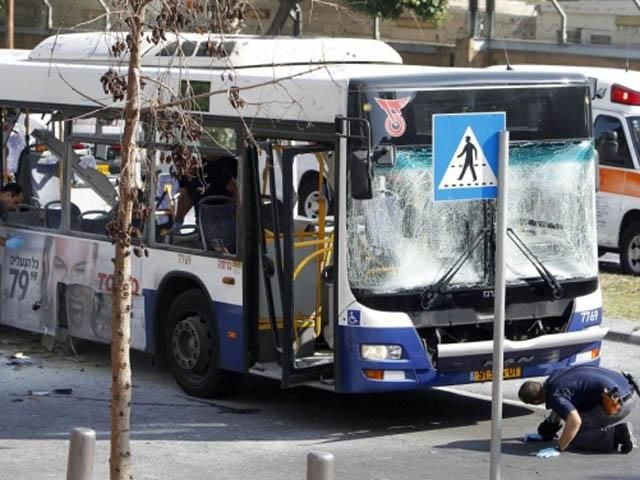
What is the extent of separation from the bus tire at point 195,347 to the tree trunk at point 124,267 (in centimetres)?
421

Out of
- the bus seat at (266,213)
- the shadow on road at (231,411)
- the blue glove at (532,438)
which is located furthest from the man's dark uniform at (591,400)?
the bus seat at (266,213)

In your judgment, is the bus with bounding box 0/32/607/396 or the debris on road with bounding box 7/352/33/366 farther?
the debris on road with bounding box 7/352/33/366

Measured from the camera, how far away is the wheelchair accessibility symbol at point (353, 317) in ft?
35.1

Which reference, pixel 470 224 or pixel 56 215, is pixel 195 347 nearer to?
pixel 56 215

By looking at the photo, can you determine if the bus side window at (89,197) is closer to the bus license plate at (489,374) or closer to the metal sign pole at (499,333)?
the bus license plate at (489,374)

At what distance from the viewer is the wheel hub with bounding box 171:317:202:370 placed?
12188 millimetres

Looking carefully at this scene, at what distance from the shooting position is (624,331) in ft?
50.4

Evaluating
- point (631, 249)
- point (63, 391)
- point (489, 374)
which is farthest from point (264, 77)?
point (631, 249)

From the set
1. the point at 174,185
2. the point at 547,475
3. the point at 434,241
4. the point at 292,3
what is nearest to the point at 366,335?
the point at 434,241

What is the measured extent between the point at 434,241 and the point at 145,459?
8.45 feet

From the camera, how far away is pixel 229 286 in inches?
461

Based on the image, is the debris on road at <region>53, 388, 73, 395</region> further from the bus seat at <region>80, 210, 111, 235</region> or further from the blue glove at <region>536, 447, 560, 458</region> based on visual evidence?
the blue glove at <region>536, 447, 560, 458</region>

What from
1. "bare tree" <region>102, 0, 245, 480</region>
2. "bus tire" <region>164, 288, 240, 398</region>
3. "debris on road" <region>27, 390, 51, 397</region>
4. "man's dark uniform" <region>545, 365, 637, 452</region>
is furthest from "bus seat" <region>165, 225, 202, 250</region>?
"bare tree" <region>102, 0, 245, 480</region>

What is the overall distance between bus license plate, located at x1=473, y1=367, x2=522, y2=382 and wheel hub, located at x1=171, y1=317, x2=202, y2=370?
235cm
